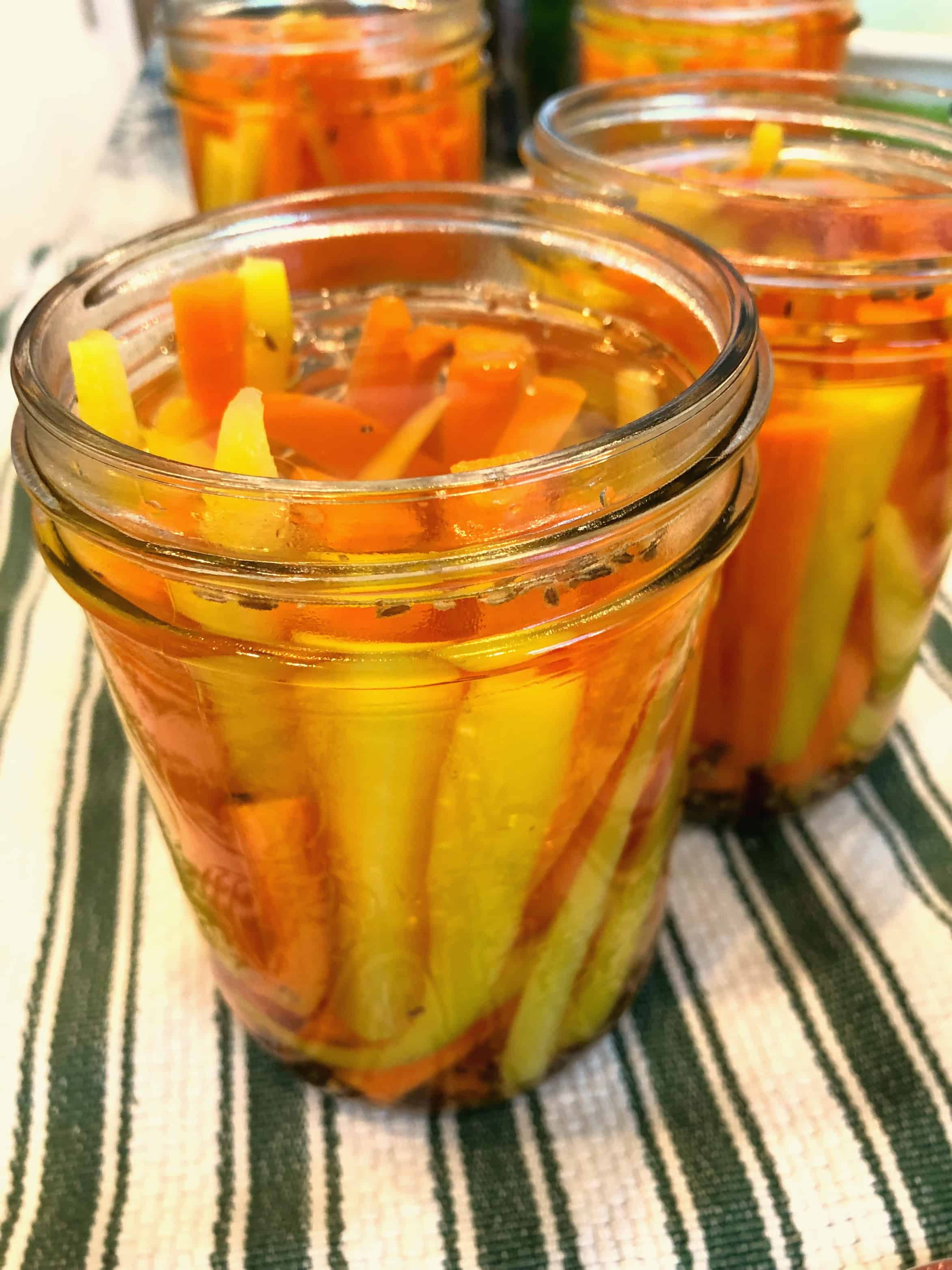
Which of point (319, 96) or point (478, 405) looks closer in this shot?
point (478, 405)

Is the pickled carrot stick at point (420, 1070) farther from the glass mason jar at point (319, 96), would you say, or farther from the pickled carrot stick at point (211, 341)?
the glass mason jar at point (319, 96)

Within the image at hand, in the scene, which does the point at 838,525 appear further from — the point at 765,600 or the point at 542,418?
the point at 542,418

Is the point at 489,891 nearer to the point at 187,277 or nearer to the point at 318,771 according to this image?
the point at 318,771

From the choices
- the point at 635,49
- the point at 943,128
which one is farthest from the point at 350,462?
the point at 635,49

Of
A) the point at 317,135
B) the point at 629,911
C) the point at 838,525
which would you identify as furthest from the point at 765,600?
the point at 317,135

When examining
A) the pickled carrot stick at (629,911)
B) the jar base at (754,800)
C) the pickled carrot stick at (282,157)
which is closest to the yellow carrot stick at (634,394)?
the pickled carrot stick at (629,911)
